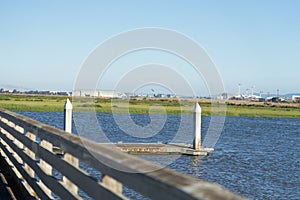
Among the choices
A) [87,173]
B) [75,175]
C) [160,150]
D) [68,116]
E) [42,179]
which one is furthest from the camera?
[160,150]

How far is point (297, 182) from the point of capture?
1647 cm

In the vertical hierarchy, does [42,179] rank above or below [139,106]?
above

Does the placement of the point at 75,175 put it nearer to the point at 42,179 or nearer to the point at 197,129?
the point at 42,179

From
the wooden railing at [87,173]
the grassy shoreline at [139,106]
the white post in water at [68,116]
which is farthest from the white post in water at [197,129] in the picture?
A: the wooden railing at [87,173]

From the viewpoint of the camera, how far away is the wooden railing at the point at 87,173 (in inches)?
97.0

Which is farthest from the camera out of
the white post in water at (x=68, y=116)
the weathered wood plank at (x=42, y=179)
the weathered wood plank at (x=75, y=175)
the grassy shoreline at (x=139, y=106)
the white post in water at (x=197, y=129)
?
the white post in water at (x=197, y=129)

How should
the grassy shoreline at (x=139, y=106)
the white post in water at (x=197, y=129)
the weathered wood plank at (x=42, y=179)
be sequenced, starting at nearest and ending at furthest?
the weathered wood plank at (x=42, y=179), the grassy shoreline at (x=139, y=106), the white post in water at (x=197, y=129)

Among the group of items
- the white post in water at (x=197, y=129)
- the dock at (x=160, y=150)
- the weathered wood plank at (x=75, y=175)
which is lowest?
the dock at (x=160, y=150)

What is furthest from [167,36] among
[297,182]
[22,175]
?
[297,182]

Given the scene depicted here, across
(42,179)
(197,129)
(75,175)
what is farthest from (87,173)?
(197,129)

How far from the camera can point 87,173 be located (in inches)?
159

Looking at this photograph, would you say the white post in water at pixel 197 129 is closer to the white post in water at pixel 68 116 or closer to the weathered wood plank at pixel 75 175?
the white post in water at pixel 68 116

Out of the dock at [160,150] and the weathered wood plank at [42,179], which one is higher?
the weathered wood plank at [42,179]

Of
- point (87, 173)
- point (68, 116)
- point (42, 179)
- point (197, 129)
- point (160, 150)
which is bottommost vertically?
point (160, 150)
